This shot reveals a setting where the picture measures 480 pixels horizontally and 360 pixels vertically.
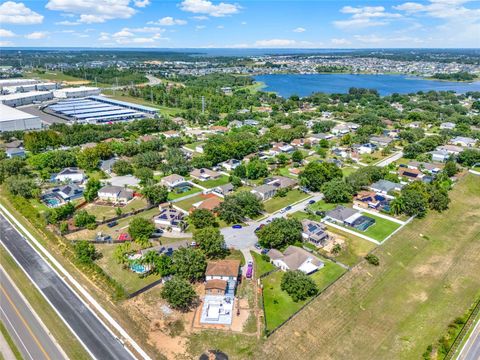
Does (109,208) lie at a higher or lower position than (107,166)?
lower

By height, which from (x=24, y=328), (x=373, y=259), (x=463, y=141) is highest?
(x=463, y=141)

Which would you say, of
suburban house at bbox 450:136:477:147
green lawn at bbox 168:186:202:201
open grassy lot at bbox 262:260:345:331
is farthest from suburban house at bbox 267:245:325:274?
suburban house at bbox 450:136:477:147

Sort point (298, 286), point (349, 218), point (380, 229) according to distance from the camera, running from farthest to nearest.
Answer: point (349, 218) < point (380, 229) < point (298, 286)

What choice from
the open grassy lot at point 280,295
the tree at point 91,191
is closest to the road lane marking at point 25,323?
the open grassy lot at point 280,295

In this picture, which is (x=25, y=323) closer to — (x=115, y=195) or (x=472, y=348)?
(x=115, y=195)

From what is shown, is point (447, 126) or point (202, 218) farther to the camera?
point (447, 126)

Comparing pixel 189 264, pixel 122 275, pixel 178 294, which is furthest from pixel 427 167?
pixel 122 275
